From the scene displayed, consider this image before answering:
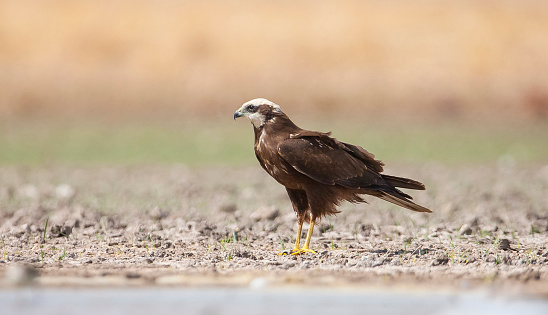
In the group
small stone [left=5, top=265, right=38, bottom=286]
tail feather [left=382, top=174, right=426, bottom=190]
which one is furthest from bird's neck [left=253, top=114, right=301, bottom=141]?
small stone [left=5, top=265, right=38, bottom=286]

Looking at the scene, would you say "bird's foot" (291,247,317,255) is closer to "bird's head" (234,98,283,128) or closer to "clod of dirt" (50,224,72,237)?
"bird's head" (234,98,283,128)

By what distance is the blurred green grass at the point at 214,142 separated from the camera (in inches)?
655

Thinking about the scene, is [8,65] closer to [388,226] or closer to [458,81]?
[458,81]

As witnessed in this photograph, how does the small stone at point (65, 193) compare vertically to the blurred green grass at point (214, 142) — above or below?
below

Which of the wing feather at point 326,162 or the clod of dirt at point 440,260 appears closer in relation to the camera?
the clod of dirt at point 440,260

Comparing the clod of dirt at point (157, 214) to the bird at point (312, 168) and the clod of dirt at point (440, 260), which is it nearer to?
the bird at point (312, 168)

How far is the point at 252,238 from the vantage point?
7.11 metres

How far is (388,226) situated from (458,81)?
82.0ft

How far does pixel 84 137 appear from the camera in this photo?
21125 mm

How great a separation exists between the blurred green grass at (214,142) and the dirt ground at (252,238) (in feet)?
16.7

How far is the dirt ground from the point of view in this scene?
17.1 feet

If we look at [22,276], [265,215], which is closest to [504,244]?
[265,215]

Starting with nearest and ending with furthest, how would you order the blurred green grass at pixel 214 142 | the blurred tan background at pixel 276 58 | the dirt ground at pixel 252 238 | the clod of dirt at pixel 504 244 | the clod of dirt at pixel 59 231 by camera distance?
1. the dirt ground at pixel 252 238
2. the clod of dirt at pixel 504 244
3. the clod of dirt at pixel 59 231
4. the blurred green grass at pixel 214 142
5. the blurred tan background at pixel 276 58

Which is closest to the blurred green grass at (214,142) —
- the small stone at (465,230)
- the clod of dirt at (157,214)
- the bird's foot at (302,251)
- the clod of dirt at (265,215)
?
the clod of dirt at (157,214)
